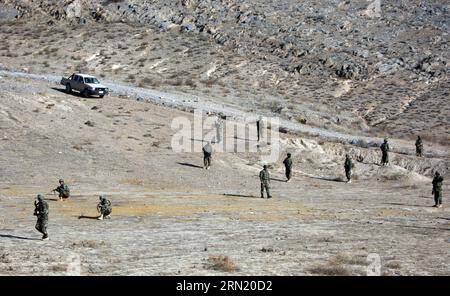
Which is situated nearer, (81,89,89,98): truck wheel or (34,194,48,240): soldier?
(34,194,48,240): soldier

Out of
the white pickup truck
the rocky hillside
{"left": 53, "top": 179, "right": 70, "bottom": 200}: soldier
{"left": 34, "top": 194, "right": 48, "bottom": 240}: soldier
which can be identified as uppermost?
the rocky hillside

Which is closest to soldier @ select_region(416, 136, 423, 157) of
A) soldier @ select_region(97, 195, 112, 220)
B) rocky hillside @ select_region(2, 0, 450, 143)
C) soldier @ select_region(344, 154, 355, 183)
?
soldier @ select_region(344, 154, 355, 183)

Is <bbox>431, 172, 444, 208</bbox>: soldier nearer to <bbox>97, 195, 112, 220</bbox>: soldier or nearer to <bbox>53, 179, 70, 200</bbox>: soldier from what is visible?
<bbox>97, 195, 112, 220</bbox>: soldier

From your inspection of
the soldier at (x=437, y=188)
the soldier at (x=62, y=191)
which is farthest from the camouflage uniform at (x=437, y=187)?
the soldier at (x=62, y=191)

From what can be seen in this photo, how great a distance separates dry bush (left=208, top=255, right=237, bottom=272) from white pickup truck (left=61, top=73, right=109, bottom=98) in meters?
31.4

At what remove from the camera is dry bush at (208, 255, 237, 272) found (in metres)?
18.3

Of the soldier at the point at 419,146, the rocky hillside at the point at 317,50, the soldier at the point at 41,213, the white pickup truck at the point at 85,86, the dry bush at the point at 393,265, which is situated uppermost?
the rocky hillside at the point at 317,50

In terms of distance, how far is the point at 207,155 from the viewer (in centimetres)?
3694

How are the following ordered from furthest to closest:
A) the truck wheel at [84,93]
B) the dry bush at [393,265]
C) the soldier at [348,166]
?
the truck wheel at [84,93] → the soldier at [348,166] → the dry bush at [393,265]

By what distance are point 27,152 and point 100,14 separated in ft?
136

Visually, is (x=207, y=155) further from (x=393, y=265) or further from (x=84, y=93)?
(x=393, y=265)

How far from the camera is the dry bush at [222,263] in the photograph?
18.3 meters

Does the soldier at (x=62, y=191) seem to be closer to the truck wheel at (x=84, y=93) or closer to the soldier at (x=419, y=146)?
the truck wheel at (x=84, y=93)

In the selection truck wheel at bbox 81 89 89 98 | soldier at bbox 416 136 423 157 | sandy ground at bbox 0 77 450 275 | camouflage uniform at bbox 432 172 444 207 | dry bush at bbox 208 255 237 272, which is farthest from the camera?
truck wheel at bbox 81 89 89 98
